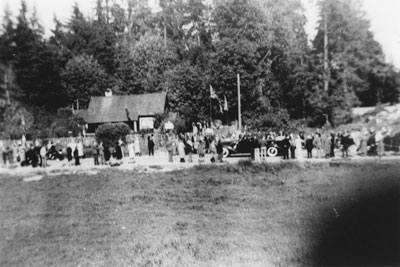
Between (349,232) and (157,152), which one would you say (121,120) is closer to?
(157,152)

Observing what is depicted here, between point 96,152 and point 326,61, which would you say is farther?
point 96,152

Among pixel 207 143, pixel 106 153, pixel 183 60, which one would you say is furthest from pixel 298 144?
pixel 106 153

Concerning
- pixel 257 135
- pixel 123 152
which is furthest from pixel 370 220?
pixel 123 152

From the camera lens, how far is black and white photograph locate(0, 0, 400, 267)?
756 centimetres

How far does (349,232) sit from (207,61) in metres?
8.09

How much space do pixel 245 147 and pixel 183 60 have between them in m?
7.94

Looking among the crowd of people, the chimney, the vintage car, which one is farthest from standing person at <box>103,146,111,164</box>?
the vintage car

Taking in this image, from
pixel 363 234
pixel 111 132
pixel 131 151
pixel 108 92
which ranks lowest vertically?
pixel 363 234

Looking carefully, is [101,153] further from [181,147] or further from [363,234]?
[363,234]

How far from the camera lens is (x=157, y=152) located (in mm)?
23672

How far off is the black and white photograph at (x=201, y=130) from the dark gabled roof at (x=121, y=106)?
9 centimetres

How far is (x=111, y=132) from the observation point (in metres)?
18.6

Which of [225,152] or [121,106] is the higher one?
[121,106]

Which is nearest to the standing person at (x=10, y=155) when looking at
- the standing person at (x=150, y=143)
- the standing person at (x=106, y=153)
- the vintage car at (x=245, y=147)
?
the standing person at (x=106, y=153)
